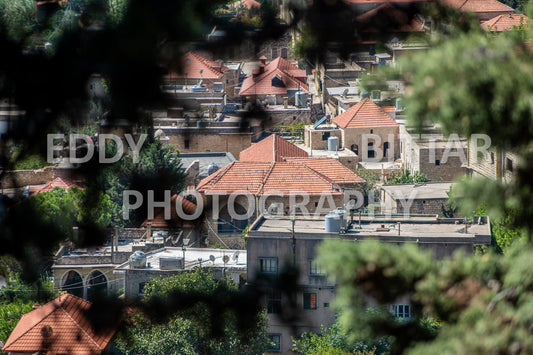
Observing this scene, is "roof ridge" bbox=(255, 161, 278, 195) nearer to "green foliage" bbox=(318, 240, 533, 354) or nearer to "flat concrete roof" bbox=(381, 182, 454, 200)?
"flat concrete roof" bbox=(381, 182, 454, 200)

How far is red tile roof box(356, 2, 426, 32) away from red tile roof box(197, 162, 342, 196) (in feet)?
58.4

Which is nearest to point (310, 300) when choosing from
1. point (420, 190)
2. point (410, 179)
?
point (420, 190)

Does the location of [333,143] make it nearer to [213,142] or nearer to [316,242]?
[213,142]

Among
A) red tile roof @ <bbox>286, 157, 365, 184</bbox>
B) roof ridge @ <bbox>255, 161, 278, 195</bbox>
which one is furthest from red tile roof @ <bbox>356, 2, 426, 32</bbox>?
red tile roof @ <bbox>286, 157, 365, 184</bbox>

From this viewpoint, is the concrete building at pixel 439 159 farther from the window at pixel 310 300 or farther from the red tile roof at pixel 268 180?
the window at pixel 310 300

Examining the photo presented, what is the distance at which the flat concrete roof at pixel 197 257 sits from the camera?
58.3 feet

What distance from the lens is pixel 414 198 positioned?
72.2 ft

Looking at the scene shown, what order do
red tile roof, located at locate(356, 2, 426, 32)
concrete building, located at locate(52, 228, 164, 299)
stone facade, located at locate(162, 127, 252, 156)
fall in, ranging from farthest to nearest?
stone facade, located at locate(162, 127, 252, 156), concrete building, located at locate(52, 228, 164, 299), red tile roof, located at locate(356, 2, 426, 32)

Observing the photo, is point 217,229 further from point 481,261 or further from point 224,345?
point 481,261

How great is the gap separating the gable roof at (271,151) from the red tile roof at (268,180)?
231 cm

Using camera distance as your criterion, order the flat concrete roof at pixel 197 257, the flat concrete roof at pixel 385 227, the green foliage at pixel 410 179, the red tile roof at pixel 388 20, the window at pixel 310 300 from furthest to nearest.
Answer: the green foliage at pixel 410 179 < the flat concrete roof at pixel 197 257 < the flat concrete roof at pixel 385 227 < the window at pixel 310 300 < the red tile roof at pixel 388 20

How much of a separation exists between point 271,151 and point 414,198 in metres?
5.55

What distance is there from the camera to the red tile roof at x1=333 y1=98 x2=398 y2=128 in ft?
96.1

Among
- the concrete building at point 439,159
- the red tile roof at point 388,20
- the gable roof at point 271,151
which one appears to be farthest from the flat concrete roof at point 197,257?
the red tile roof at point 388,20
